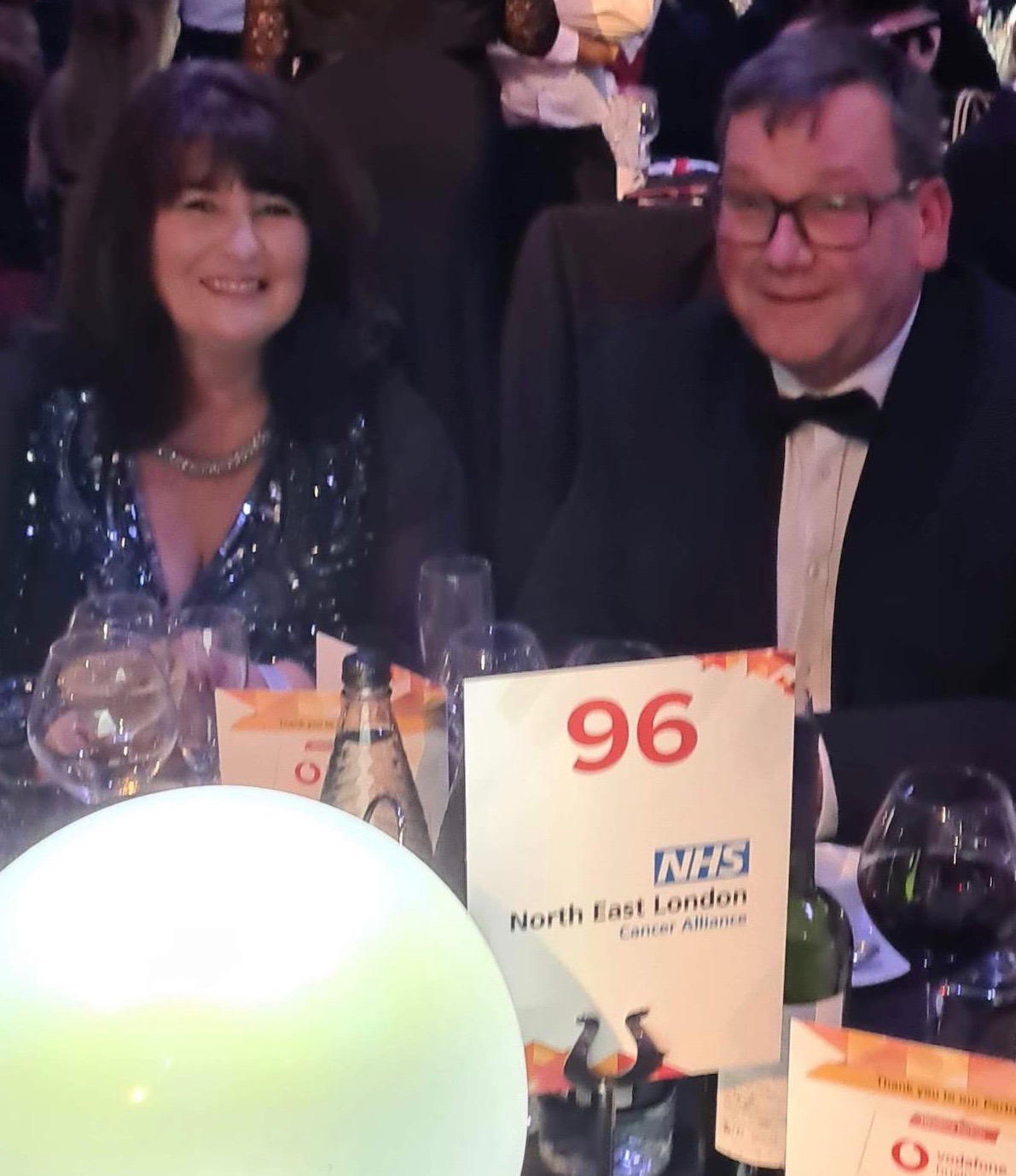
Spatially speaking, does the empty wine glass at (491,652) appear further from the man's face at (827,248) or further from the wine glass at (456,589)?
the man's face at (827,248)

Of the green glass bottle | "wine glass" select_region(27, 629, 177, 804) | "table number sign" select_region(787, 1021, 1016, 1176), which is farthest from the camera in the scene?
"wine glass" select_region(27, 629, 177, 804)

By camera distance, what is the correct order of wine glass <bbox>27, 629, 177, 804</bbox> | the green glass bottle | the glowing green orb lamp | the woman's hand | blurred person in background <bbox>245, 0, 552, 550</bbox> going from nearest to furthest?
the glowing green orb lamp → the green glass bottle → wine glass <bbox>27, 629, 177, 804</bbox> → blurred person in background <bbox>245, 0, 552, 550</bbox> → the woman's hand

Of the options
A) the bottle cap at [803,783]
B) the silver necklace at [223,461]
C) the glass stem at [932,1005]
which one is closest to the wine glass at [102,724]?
the silver necklace at [223,461]

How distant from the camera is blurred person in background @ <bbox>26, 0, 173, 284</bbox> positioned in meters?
1.09

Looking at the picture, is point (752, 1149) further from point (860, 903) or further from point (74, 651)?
point (74, 651)

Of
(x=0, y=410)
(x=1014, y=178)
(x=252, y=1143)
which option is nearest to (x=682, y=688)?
(x=252, y=1143)

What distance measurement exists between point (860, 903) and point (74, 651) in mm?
676

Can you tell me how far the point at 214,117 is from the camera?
1115 millimetres

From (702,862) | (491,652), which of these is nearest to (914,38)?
(491,652)

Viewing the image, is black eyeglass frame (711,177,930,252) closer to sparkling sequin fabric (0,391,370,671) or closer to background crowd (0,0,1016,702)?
background crowd (0,0,1016,702)

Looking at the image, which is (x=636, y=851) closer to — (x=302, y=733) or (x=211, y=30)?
(x=302, y=733)

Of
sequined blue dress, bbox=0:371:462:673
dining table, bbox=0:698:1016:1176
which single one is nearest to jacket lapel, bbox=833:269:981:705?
dining table, bbox=0:698:1016:1176

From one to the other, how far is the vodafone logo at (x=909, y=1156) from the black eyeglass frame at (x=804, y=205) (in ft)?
2.44

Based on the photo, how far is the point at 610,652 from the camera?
118 cm
